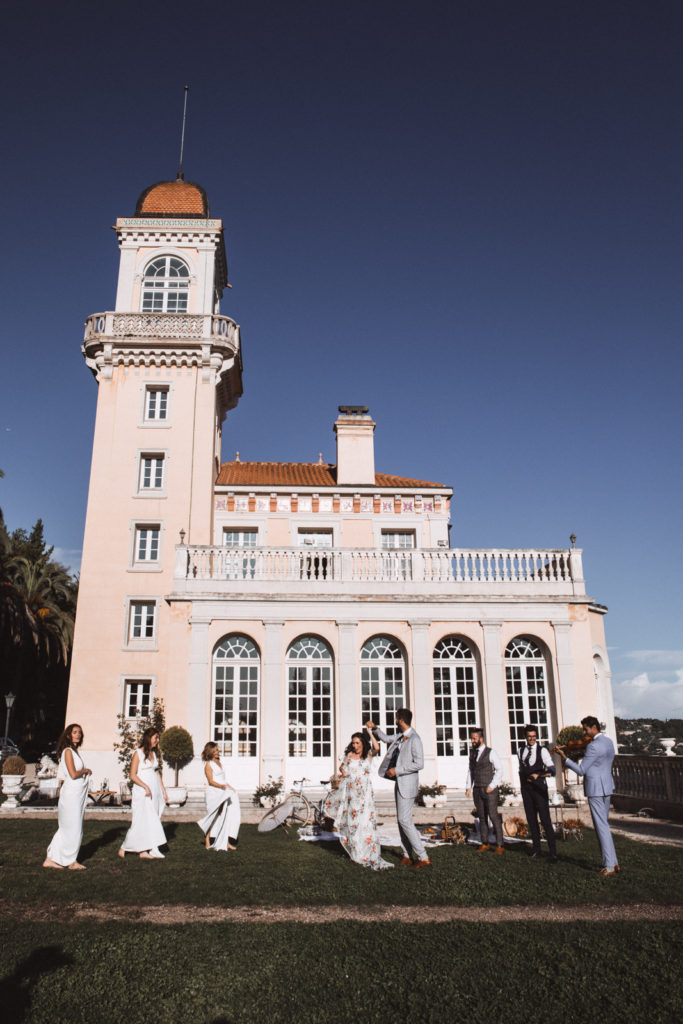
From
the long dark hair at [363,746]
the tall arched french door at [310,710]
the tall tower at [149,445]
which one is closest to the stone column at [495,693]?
the tall arched french door at [310,710]

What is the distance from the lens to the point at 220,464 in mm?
29484

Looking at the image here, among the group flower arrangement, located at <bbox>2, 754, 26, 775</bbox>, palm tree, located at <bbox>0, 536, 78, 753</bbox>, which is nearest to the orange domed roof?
palm tree, located at <bbox>0, 536, 78, 753</bbox>

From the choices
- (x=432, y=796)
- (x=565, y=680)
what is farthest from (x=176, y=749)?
(x=565, y=680)

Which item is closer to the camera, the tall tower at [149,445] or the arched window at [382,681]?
the arched window at [382,681]

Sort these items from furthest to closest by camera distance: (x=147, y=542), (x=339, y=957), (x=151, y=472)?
(x=151, y=472) < (x=147, y=542) < (x=339, y=957)

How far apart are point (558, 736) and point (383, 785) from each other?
5.03 metres

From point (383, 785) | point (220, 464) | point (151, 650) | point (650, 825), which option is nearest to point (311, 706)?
point (383, 785)

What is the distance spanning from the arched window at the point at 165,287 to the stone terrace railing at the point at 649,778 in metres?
21.4

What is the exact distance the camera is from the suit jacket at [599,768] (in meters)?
9.60

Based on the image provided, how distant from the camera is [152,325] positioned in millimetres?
25719

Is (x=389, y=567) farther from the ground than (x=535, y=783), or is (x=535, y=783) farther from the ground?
(x=389, y=567)

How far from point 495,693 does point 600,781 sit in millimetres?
10549

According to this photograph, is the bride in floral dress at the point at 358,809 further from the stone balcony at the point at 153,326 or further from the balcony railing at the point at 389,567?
the stone balcony at the point at 153,326

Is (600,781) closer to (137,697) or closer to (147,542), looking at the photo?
(137,697)
